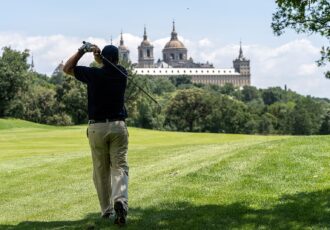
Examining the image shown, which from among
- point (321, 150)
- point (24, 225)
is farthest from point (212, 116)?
point (24, 225)

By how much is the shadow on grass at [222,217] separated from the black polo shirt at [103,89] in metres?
1.66

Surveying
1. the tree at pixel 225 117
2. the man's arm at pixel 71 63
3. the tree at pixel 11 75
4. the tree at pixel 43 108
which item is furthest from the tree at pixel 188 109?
the man's arm at pixel 71 63

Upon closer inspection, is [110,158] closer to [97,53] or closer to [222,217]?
[97,53]

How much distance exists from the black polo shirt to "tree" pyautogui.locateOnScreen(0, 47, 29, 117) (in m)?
76.3

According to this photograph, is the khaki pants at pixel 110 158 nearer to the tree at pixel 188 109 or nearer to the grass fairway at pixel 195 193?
the grass fairway at pixel 195 193

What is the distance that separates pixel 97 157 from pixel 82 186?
17.6 ft

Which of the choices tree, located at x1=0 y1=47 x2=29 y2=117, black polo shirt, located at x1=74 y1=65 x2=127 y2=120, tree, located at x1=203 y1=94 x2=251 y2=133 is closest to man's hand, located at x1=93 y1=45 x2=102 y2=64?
black polo shirt, located at x1=74 y1=65 x2=127 y2=120

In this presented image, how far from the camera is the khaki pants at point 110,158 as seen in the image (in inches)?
372

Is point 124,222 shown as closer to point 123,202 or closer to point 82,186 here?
point 123,202

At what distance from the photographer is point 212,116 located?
121 meters

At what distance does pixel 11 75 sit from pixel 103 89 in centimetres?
7716

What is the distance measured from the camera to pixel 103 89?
31.0 feet

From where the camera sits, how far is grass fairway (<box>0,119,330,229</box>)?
962cm

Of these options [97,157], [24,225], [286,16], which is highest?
[286,16]
